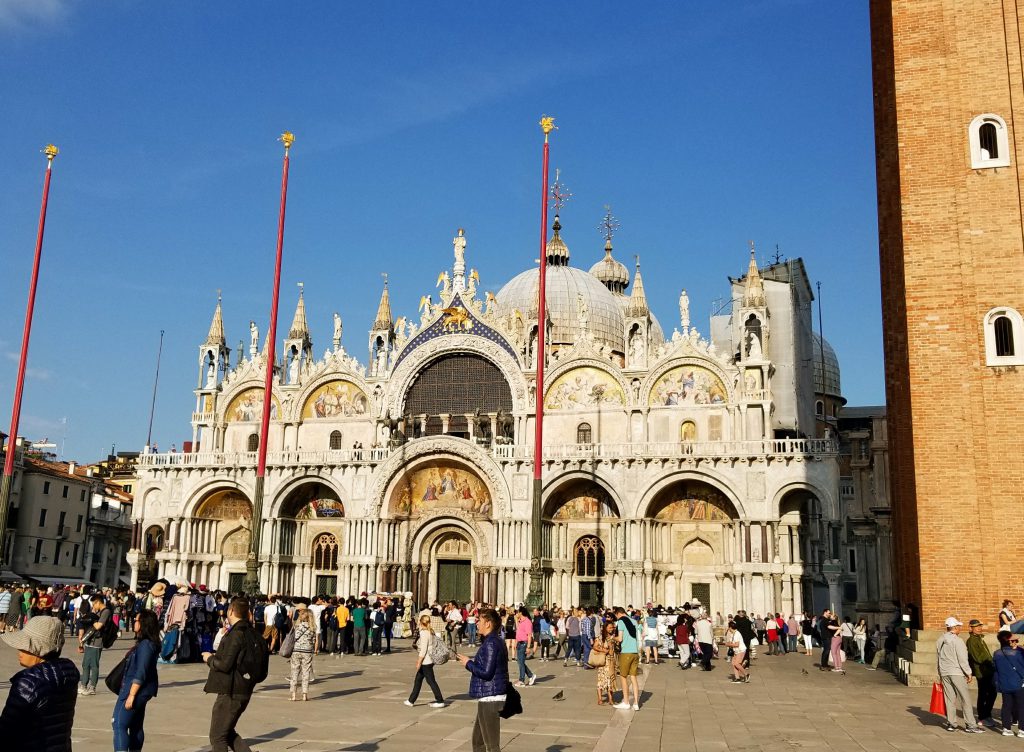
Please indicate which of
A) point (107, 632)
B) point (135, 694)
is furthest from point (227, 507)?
point (135, 694)

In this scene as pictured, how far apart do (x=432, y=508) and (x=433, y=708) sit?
2806 centimetres

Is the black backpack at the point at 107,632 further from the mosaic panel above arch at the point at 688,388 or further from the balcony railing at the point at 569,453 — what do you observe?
the mosaic panel above arch at the point at 688,388

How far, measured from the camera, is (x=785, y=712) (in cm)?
1619

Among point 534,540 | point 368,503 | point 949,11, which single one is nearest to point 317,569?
point 368,503

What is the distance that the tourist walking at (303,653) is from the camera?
52.3 feet

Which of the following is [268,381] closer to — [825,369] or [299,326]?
[299,326]

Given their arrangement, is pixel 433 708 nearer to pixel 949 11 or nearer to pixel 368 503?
pixel 949 11

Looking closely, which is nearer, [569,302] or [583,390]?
[583,390]

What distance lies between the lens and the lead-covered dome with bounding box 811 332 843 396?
211ft

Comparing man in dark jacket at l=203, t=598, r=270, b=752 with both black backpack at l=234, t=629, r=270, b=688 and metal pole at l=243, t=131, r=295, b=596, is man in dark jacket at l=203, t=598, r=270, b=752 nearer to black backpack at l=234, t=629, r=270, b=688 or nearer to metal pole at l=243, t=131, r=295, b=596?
black backpack at l=234, t=629, r=270, b=688

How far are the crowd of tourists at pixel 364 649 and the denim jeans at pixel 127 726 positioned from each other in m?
0.01

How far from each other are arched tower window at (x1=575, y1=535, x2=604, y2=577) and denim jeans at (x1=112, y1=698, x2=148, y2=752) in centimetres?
3342

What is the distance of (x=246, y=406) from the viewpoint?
4853 centimetres

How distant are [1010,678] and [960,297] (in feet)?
32.7
